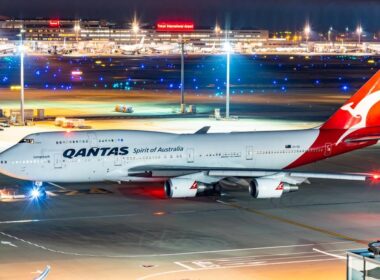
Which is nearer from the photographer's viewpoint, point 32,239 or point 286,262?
point 286,262

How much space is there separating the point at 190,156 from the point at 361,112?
1180cm

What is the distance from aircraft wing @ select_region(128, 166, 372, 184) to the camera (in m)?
49.1

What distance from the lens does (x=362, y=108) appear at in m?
57.0

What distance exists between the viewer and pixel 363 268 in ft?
76.7

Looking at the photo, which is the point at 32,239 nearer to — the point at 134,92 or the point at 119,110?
the point at 119,110

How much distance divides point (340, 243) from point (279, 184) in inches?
371

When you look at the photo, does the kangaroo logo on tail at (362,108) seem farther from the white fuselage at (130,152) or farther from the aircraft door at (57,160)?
the aircraft door at (57,160)

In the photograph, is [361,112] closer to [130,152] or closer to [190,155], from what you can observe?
[190,155]

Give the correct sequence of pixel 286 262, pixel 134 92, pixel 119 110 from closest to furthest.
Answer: pixel 286 262, pixel 119 110, pixel 134 92

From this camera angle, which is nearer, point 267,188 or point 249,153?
point 267,188

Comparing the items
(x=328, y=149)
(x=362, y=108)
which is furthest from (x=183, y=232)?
(x=362, y=108)

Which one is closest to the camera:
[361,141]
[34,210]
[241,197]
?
[34,210]

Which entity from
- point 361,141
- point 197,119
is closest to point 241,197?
point 361,141

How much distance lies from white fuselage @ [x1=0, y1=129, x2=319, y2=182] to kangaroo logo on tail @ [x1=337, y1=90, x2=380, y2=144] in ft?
8.88
